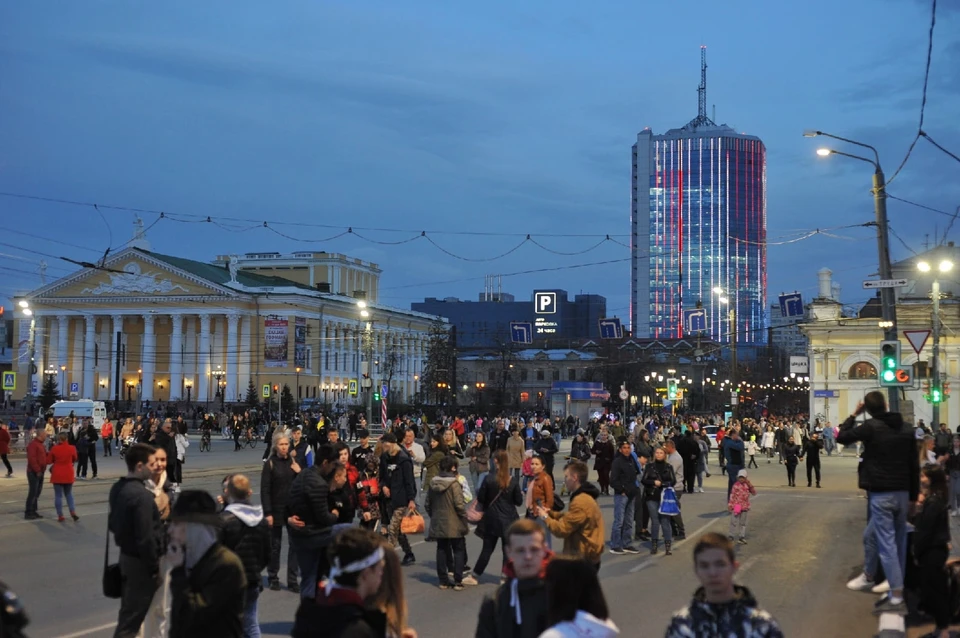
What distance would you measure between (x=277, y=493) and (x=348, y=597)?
757cm

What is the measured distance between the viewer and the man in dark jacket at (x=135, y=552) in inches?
288

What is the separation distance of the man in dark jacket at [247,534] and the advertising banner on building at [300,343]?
259 ft

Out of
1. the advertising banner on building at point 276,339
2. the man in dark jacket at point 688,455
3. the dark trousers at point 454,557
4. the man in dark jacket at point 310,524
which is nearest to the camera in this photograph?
the man in dark jacket at point 310,524

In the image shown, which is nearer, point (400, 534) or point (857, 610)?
point (857, 610)

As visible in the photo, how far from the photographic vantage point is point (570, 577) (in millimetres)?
4559

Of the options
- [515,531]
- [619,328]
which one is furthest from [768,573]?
[619,328]

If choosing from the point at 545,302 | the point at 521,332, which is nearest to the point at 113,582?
the point at 521,332

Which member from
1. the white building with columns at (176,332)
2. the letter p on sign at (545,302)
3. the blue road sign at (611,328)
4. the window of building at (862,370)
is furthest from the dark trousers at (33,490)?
the white building with columns at (176,332)

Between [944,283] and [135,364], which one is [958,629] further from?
[135,364]

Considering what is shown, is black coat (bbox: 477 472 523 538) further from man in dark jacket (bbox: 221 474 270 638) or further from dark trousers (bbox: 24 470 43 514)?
dark trousers (bbox: 24 470 43 514)

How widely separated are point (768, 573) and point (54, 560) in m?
9.34

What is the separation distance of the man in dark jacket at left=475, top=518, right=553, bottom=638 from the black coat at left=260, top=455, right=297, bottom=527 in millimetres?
6764

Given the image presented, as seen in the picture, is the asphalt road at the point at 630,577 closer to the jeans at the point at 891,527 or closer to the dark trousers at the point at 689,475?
the jeans at the point at 891,527

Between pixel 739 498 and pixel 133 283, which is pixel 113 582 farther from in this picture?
pixel 133 283
